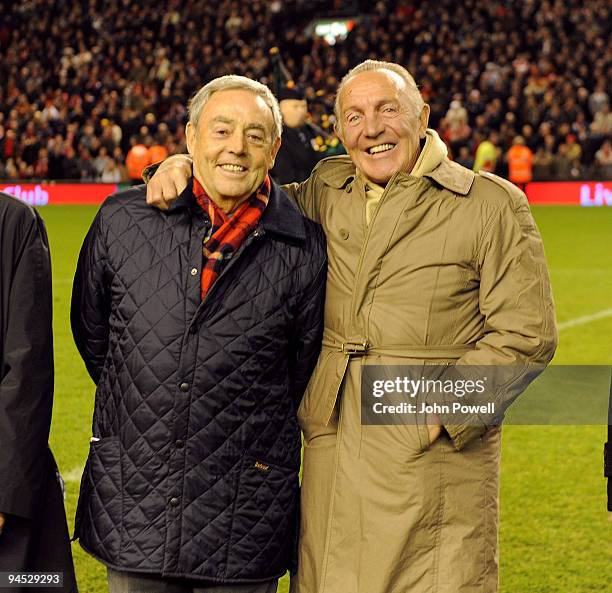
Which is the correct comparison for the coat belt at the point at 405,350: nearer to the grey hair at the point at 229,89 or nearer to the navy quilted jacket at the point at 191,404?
the navy quilted jacket at the point at 191,404

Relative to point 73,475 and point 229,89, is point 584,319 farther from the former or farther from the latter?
point 229,89

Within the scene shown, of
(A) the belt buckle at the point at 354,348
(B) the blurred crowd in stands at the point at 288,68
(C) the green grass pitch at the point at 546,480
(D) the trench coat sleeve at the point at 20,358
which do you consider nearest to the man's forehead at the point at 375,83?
(A) the belt buckle at the point at 354,348

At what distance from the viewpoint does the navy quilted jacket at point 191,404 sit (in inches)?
105

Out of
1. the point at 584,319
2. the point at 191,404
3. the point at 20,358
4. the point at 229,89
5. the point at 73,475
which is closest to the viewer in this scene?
the point at 20,358

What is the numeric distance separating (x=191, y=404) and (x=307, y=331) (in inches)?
14.7

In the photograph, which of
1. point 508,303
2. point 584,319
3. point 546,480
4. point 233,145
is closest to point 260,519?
point 508,303

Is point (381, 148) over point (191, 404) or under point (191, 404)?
over

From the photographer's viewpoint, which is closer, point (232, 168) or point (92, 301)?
point (232, 168)

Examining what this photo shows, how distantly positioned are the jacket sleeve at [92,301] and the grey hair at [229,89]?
36 centimetres

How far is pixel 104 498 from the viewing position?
271cm

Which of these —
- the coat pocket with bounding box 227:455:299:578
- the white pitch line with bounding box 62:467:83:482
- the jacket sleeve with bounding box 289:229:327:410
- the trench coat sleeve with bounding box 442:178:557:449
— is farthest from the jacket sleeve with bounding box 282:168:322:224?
the white pitch line with bounding box 62:467:83:482

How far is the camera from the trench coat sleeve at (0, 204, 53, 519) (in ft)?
8.33

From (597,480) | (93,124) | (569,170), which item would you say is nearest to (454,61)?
(569,170)

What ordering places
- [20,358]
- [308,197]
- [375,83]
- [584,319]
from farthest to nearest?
[584,319] → [308,197] → [375,83] → [20,358]
